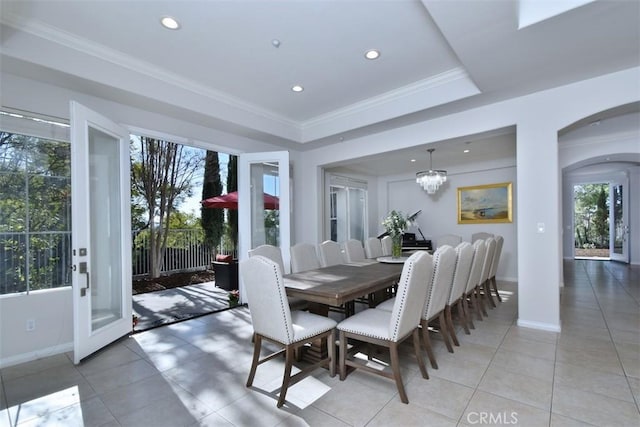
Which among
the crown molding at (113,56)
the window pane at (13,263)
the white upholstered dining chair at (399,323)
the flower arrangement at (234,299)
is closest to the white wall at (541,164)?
the white upholstered dining chair at (399,323)

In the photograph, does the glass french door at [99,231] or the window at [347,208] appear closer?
the glass french door at [99,231]

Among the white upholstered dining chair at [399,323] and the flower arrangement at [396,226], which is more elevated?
the flower arrangement at [396,226]

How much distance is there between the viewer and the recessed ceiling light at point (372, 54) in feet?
9.41

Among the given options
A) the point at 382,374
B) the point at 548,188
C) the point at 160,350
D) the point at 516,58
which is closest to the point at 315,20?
the point at 516,58

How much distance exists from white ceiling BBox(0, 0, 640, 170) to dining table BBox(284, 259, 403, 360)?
82.9 inches

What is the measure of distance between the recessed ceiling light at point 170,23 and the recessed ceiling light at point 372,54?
1.71 metres

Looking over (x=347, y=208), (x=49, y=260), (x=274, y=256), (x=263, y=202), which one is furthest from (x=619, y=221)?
(x=49, y=260)

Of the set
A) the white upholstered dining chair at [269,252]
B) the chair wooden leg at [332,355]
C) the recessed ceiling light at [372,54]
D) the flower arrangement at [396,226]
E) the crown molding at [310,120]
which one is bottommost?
the chair wooden leg at [332,355]

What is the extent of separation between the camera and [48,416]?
1925 millimetres

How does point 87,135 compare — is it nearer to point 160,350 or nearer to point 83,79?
point 83,79

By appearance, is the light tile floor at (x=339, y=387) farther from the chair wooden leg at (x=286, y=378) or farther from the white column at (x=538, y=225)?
the white column at (x=538, y=225)

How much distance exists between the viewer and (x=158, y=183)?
6680mm

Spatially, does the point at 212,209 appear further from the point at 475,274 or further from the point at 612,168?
the point at 612,168

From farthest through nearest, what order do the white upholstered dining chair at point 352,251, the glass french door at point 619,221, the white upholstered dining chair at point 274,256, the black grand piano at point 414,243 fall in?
the glass french door at point 619,221, the black grand piano at point 414,243, the white upholstered dining chair at point 352,251, the white upholstered dining chair at point 274,256
